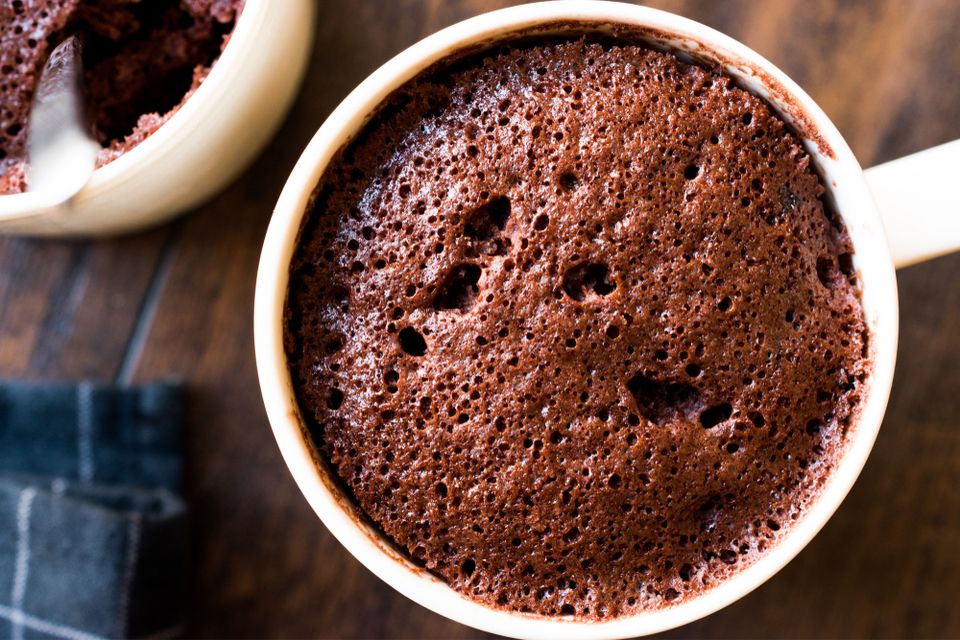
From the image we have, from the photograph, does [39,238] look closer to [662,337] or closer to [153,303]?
[153,303]

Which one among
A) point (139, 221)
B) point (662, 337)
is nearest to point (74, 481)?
point (139, 221)

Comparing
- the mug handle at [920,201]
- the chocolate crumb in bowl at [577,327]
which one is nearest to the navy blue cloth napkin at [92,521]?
the chocolate crumb in bowl at [577,327]

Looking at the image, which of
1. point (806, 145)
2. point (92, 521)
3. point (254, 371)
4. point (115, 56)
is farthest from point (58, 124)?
point (806, 145)

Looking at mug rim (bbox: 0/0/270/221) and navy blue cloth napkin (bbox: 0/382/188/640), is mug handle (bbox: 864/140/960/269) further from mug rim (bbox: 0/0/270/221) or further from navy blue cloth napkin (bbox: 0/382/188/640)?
navy blue cloth napkin (bbox: 0/382/188/640)

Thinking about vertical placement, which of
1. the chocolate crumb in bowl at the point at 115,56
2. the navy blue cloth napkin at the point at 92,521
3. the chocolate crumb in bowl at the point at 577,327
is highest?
the chocolate crumb in bowl at the point at 115,56

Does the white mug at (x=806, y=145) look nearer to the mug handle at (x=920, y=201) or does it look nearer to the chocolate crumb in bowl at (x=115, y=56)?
the mug handle at (x=920, y=201)

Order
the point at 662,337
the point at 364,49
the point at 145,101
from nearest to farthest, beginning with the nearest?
the point at 662,337, the point at 145,101, the point at 364,49

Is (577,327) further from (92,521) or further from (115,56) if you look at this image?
(92,521)
